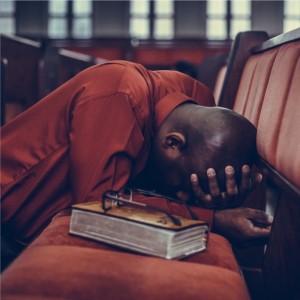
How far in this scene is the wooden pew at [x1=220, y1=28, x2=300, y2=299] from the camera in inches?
54.0

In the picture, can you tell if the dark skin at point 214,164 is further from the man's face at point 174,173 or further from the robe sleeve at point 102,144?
the robe sleeve at point 102,144

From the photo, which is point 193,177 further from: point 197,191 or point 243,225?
point 243,225

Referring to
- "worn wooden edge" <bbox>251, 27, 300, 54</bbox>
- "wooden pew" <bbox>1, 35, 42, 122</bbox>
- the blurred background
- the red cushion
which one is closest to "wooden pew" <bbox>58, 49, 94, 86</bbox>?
"wooden pew" <bbox>1, 35, 42, 122</bbox>

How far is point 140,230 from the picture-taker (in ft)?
3.77

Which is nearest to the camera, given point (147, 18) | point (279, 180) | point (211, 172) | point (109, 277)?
point (109, 277)

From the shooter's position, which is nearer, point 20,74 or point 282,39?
point 282,39

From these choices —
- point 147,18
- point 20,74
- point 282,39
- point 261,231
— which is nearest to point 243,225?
point 261,231

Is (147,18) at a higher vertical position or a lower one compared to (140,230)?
higher

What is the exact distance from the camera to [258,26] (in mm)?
16500

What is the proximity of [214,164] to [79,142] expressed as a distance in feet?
1.30

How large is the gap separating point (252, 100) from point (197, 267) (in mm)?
1033

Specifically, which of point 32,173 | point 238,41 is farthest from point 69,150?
point 238,41

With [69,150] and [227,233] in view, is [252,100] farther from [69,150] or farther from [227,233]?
[69,150]

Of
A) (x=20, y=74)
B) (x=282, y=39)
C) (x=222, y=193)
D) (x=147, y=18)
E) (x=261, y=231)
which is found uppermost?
(x=147, y=18)
